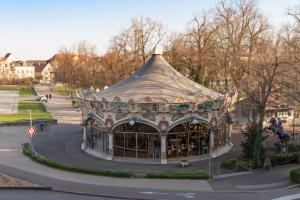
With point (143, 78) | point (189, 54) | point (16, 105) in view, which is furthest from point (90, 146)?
point (16, 105)

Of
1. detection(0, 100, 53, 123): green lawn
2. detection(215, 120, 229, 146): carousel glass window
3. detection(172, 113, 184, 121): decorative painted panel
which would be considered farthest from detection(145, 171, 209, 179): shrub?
detection(0, 100, 53, 123): green lawn

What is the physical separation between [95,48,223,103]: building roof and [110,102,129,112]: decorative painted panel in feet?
2.12

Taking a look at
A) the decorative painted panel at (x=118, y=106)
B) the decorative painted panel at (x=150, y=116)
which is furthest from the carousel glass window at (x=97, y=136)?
the decorative painted panel at (x=150, y=116)

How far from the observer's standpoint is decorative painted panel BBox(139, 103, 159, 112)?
3003cm

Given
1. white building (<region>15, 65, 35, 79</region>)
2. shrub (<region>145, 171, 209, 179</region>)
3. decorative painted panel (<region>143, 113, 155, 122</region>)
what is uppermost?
white building (<region>15, 65, 35, 79</region>)

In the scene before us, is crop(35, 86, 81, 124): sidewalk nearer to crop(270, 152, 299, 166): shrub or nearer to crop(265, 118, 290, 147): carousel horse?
crop(265, 118, 290, 147): carousel horse

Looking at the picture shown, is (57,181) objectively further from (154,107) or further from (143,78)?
(143,78)

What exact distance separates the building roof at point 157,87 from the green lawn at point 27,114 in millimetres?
22271

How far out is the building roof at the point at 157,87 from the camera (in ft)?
104

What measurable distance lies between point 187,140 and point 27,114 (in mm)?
34324

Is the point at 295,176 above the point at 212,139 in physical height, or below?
below

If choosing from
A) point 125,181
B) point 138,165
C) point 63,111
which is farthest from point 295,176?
point 63,111

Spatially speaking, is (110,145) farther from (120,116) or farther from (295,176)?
(295,176)

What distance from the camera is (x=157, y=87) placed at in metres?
32.6
